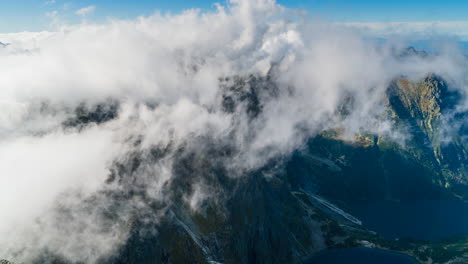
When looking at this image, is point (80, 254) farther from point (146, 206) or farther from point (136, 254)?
point (146, 206)

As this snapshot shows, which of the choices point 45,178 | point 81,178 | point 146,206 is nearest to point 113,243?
point 146,206

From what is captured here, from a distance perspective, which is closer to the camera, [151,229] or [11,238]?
[11,238]

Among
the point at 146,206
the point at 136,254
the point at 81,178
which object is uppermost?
the point at 81,178

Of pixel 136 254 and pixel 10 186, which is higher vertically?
pixel 10 186

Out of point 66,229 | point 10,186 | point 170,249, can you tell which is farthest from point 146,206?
point 10,186

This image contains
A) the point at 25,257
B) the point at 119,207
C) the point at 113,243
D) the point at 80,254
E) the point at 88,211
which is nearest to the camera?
the point at 25,257

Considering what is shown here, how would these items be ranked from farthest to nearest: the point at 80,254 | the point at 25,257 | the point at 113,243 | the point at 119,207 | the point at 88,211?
the point at 119,207 < the point at 88,211 < the point at 113,243 < the point at 80,254 < the point at 25,257

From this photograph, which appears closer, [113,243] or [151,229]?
[113,243]

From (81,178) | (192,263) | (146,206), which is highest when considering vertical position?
(81,178)

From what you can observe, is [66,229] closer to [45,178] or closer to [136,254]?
[136,254]
